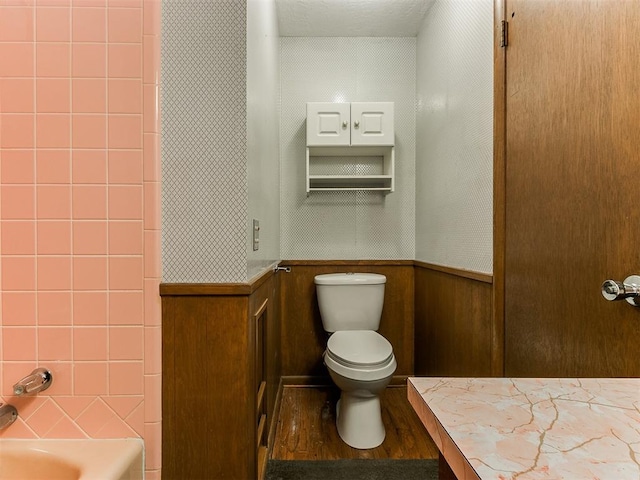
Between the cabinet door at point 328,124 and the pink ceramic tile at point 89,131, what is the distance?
1.37 meters

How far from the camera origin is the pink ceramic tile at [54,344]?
1.11 m

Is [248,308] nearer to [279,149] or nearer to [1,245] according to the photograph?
[1,245]

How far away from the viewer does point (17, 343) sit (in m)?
1.10

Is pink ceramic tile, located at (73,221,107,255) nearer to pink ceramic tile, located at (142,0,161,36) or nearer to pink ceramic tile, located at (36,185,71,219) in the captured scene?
pink ceramic tile, located at (36,185,71,219)

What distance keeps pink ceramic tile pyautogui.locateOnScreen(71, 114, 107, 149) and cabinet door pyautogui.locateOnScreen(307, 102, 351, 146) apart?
137cm

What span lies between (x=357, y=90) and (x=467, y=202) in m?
1.27

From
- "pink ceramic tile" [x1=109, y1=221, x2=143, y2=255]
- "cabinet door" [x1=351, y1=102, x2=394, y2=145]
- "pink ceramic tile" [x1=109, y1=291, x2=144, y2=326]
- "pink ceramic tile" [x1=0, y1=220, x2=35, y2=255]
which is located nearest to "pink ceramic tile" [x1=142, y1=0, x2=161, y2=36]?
"pink ceramic tile" [x1=109, y1=221, x2=143, y2=255]

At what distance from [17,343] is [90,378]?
245 mm

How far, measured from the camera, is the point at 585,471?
365 mm

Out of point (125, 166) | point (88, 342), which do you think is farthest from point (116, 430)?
point (125, 166)

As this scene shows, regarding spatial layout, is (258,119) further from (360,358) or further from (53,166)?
(360,358)

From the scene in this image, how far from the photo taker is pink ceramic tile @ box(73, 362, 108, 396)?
1.11 meters

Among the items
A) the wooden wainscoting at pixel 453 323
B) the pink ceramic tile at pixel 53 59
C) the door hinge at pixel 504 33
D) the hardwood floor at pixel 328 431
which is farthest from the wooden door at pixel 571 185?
the pink ceramic tile at pixel 53 59

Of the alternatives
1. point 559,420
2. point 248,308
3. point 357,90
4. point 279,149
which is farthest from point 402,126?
point 559,420
